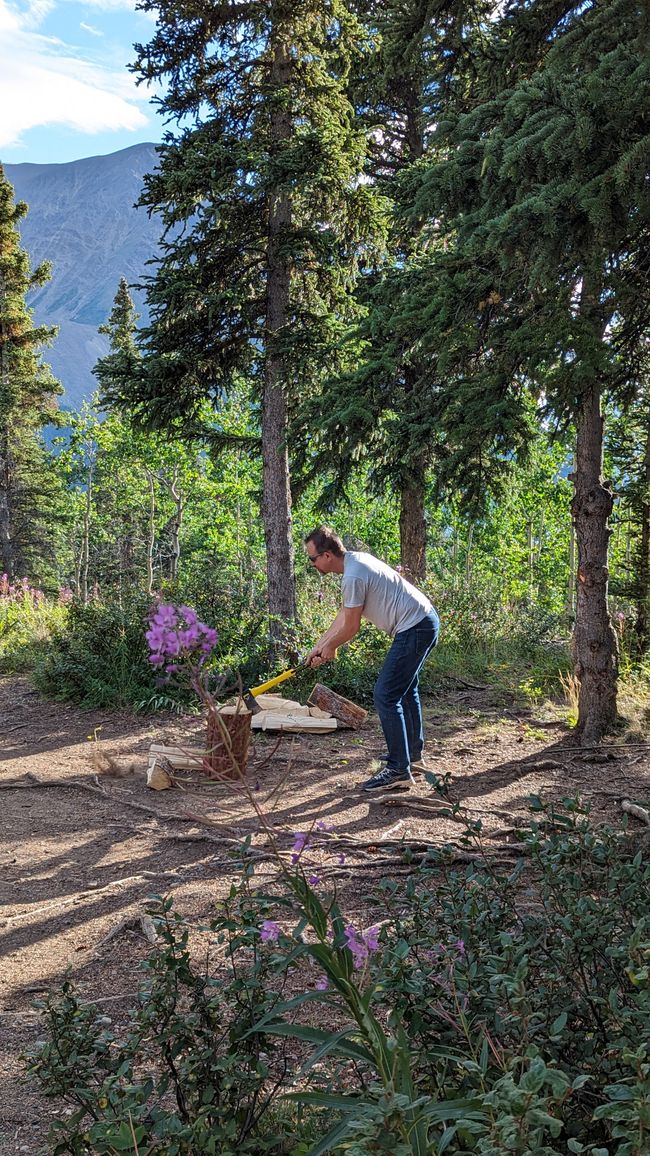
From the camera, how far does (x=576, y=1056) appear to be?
1679 millimetres

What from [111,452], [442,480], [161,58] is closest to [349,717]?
[442,480]

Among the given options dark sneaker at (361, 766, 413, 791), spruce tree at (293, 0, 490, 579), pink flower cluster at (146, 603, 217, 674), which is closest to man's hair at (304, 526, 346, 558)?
spruce tree at (293, 0, 490, 579)

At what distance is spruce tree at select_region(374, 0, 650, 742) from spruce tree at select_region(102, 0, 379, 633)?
3.97 metres

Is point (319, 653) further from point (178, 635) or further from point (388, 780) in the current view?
point (178, 635)

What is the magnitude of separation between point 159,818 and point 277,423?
218 inches

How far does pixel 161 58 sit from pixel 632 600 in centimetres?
854

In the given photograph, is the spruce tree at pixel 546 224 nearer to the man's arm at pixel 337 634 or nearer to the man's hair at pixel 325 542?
the man's hair at pixel 325 542

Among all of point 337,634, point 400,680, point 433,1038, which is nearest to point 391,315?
point 337,634

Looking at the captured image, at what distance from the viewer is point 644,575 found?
942 centimetres

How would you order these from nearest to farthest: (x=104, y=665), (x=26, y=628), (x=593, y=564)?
(x=593, y=564), (x=104, y=665), (x=26, y=628)

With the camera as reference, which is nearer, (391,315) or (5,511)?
(391,315)

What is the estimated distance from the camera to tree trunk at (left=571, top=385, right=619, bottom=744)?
20.6ft

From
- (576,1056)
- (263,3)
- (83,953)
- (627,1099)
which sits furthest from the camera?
(263,3)

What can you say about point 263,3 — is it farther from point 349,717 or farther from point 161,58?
point 349,717
